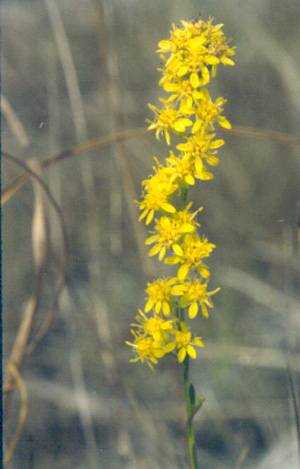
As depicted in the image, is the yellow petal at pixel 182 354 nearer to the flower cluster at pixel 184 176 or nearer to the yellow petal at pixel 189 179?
the flower cluster at pixel 184 176

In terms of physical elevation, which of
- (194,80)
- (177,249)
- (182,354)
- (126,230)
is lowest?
(182,354)

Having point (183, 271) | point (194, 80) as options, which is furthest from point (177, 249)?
point (194, 80)

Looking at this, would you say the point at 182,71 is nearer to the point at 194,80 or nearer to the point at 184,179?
the point at 194,80

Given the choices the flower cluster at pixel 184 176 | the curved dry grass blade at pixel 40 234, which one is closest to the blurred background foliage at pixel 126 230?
the curved dry grass blade at pixel 40 234

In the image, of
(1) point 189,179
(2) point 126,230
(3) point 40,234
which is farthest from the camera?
(2) point 126,230

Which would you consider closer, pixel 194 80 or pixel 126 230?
pixel 194 80

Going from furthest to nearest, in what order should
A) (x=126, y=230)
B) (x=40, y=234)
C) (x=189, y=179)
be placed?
(x=126, y=230) < (x=40, y=234) < (x=189, y=179)

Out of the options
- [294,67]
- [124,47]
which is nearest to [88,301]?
[124,47]

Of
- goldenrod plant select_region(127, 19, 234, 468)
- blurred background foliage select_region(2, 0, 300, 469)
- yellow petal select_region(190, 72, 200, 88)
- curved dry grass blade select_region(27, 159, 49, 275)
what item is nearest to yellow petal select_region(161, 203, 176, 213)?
goldenrod plant select_region(127, 19, 234, 468)

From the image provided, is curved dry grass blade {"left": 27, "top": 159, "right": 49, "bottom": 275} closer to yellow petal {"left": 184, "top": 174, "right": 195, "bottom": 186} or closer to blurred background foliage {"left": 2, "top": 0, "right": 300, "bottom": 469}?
blurred background foliage {"left": 2, "top": 0, "right": 300, "bottom": 469}
